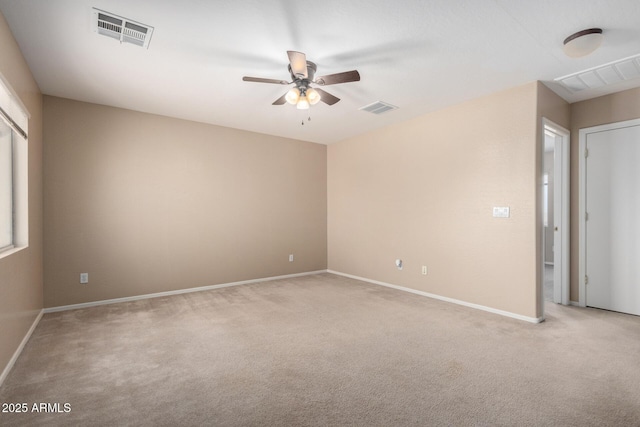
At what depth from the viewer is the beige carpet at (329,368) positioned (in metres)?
1.87

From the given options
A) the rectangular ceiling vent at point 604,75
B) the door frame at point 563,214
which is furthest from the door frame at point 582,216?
the rectangular ceiling vent at point 604,75

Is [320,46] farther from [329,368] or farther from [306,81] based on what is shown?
[329,368]

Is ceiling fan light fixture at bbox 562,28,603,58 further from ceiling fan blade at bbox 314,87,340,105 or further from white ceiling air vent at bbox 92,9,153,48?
white ceiling air vent at bbox 92,9,153,48

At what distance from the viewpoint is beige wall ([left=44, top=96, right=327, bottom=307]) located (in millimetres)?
3994

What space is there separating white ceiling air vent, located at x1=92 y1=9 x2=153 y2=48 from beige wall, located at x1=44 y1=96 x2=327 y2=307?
2049 millimetres

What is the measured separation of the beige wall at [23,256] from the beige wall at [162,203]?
1.02ft

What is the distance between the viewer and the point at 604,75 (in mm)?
3283

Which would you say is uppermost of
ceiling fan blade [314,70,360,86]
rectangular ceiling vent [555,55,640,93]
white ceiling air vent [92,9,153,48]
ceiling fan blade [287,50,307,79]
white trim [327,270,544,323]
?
white ceiling air vent [92,9,153,48]

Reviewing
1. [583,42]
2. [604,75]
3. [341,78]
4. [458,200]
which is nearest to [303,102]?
[341,78]

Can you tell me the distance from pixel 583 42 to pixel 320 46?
6.81ft

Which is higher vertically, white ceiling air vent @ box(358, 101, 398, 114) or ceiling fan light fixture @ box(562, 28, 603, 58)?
white ceiling air vent @ box(358, 101, 398, 114)


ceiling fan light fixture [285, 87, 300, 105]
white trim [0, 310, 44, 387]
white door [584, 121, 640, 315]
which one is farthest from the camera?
white door [584, 121, 640, 315]

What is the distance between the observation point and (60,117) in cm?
396

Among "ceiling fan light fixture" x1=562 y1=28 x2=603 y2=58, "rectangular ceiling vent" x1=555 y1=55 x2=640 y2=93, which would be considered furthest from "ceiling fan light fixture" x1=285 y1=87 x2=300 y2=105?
"rectangular ceiling vent" x1=555 y1=55 x2=640 y2=93
